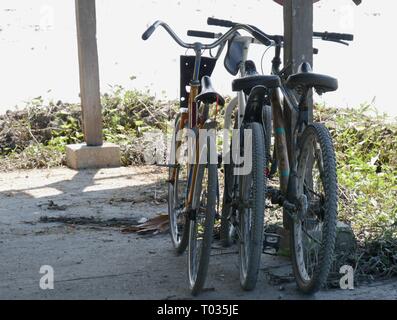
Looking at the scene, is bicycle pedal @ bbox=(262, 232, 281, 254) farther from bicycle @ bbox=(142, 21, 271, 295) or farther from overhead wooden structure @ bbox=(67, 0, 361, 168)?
overhead wooden structure @ bbox=(67, 0, 361, 168)

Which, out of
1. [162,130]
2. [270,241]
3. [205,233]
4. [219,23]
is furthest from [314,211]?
[162,130]

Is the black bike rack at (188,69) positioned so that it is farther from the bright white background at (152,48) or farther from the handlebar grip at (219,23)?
the bright white background at (152,48)

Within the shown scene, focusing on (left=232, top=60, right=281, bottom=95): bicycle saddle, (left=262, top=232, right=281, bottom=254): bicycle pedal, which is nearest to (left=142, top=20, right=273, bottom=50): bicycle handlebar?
(left=232, top=60, right=281, bottom=95): bicycle saddle

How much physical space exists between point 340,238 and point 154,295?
1.15 meters

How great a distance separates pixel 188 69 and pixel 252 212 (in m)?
1.42

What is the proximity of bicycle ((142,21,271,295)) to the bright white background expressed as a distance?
202 cm

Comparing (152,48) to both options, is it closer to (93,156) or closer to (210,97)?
(93,156)

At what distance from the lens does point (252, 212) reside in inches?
154

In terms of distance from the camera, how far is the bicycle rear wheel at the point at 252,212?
383cm

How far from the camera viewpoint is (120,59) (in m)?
11.9

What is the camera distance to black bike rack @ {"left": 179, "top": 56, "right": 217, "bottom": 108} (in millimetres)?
4895
